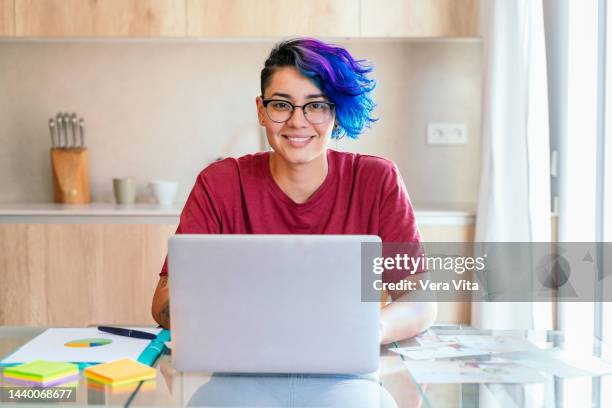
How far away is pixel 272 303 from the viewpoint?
1.15 m

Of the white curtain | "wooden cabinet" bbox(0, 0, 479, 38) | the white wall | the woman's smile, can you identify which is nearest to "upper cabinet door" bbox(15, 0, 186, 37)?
"wooden cabinet" bbox(0, 0, 479, 38)

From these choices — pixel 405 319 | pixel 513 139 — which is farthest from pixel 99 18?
pixel 405 319

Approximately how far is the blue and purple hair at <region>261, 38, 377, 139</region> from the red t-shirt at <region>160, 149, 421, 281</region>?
15 cm

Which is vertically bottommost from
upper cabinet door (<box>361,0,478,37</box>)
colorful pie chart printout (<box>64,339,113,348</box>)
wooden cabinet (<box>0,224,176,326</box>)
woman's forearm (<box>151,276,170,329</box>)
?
wooden cabinet (<box>0,224,176,326</box>)

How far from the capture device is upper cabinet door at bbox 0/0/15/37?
3.38 meters

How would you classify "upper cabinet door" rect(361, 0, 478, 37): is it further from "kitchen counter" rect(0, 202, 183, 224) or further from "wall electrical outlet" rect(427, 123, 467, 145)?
"kitchen counter" rect(0, 202, 183, 224)

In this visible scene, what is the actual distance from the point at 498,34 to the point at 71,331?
2287 mm

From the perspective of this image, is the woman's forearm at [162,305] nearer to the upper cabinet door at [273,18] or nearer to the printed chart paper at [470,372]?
the printed chart paper at [470,372]

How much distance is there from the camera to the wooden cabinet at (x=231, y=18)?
3.38 meters

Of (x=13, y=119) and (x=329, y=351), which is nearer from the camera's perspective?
(x=329, y=351)

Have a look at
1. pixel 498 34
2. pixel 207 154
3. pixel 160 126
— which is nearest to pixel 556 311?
pixel 498 34

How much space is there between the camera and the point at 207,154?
3.76 m

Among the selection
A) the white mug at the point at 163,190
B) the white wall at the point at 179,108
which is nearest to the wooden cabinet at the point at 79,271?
the white mug at the point at 163,190

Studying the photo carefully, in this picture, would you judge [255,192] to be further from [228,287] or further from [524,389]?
[524,389]
